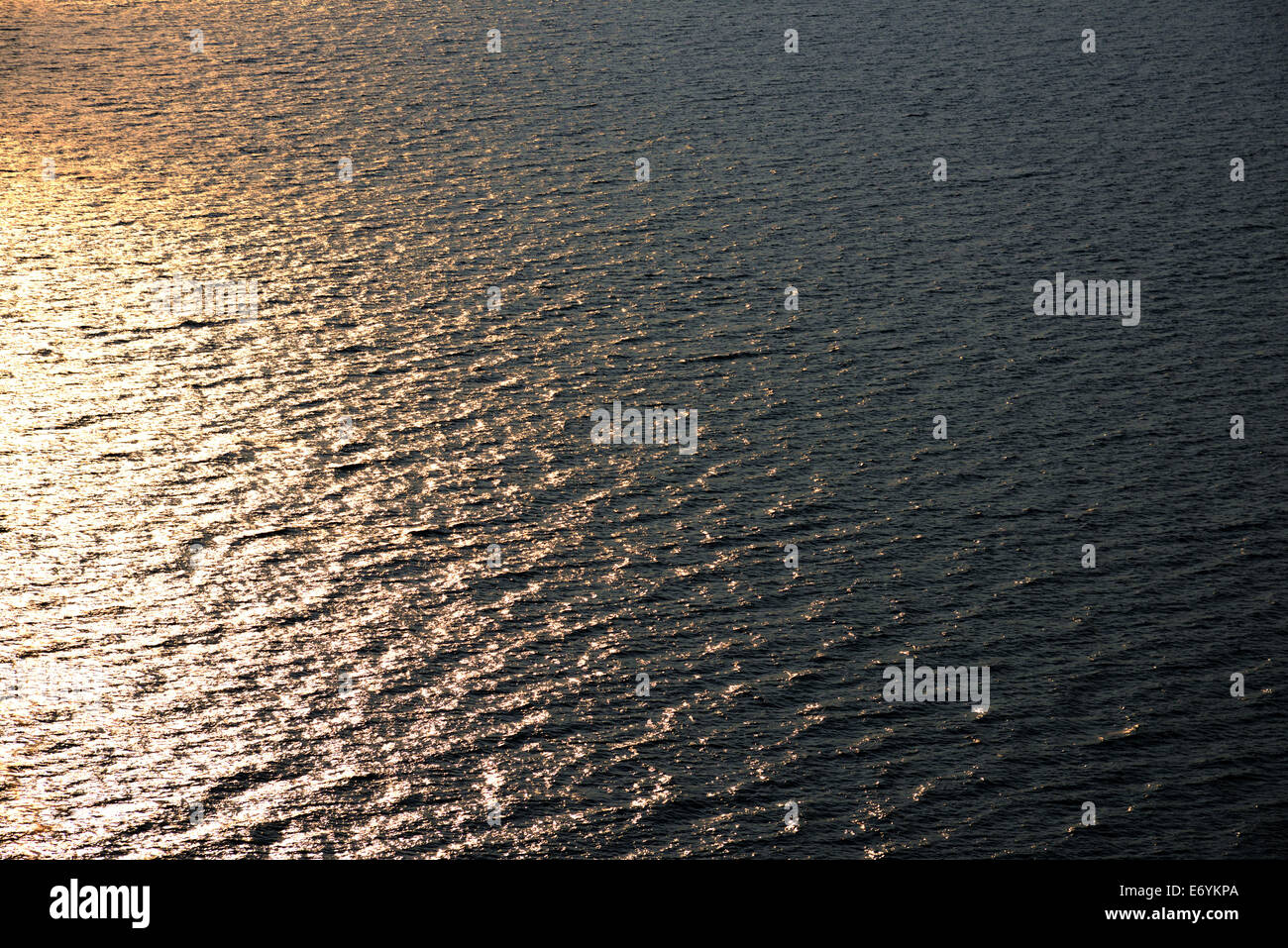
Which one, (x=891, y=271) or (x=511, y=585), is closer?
(x=511, y=585)

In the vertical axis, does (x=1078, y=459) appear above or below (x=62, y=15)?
below

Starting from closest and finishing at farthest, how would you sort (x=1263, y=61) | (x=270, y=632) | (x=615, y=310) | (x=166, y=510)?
1. (x=270, y=632)
2. (x=166, y=510)
3. (x=615, y=310)
4. (x=1263, y=61)

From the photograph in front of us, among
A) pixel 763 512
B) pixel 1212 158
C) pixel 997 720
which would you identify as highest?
pixel 1212 158

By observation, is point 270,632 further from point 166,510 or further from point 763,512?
point 763,512

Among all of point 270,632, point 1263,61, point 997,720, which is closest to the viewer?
point 997,720

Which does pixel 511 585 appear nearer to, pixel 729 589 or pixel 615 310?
pixel 729 589

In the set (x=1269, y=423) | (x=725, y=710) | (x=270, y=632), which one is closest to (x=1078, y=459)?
(x=1269, y=423)
